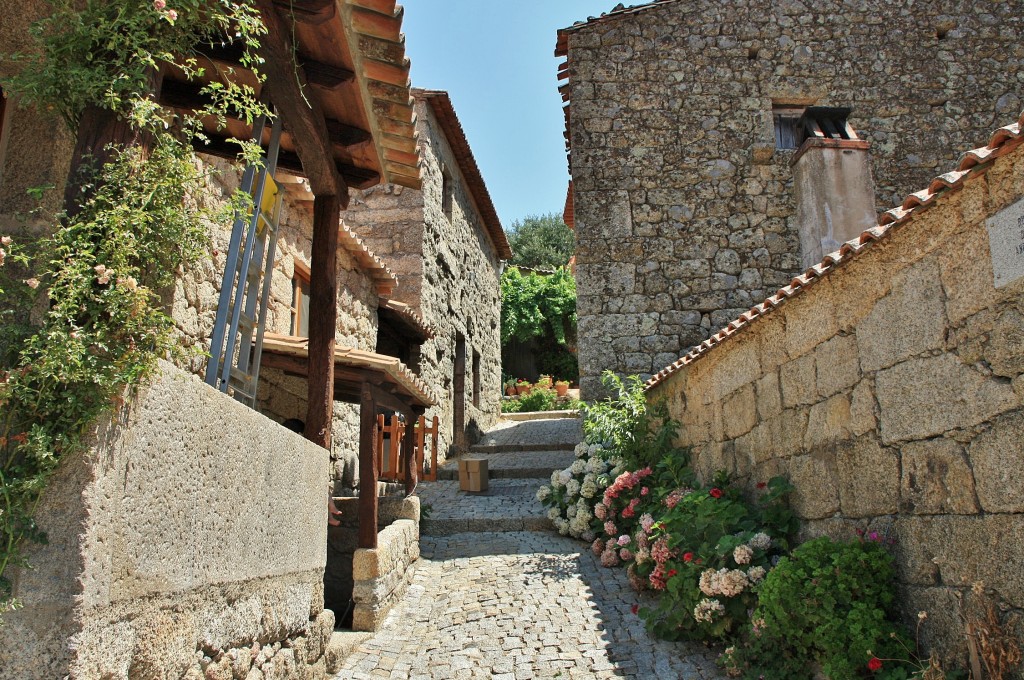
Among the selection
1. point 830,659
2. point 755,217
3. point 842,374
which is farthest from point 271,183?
point 755,217

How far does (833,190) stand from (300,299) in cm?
551

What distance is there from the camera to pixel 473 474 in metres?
9.20

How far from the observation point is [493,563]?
251 inches

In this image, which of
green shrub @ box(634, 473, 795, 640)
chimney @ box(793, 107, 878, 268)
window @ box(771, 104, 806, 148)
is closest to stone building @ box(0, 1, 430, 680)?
green shrub @ box(634, 473, 795, 640)

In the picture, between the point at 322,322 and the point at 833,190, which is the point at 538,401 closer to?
the point at 833,190

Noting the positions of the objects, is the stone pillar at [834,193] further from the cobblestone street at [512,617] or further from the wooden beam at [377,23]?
the wooden beam at [377,23]

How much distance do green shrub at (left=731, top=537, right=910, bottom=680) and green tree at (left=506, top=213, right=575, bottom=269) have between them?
2490 centimetres

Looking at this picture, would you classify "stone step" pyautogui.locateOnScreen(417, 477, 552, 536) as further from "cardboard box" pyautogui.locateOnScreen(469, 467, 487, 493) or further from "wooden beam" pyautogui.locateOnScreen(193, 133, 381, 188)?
"wooden beam" pyautogui.locateOnScreen(193, 133, 381, 188)

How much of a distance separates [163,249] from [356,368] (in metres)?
3.51

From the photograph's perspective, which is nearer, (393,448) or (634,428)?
(634,428)

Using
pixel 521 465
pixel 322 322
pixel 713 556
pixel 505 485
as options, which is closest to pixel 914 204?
pixel 713 556

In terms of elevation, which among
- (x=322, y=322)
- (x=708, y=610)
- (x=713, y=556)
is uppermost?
(x=322, y=322)

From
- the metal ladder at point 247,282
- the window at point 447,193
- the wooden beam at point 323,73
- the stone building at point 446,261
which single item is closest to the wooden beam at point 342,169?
the metal ladder at point 247,282

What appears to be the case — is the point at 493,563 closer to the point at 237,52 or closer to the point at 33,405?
the point at 237,52
